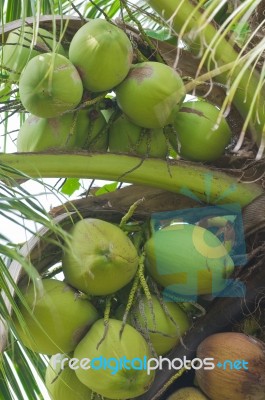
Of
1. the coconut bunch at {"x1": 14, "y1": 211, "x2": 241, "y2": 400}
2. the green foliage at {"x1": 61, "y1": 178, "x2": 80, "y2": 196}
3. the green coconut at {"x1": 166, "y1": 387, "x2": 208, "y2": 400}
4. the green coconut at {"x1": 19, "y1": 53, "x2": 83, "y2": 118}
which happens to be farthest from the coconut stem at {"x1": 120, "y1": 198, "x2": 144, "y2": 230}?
the green foliage at {"x1": 61, "y1": 178, "x2": 80, "y2": 196}

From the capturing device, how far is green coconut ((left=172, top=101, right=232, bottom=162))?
1.70 m

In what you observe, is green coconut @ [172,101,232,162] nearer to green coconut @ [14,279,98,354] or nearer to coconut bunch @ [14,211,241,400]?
coconut bunch @ [14,211,241,400]

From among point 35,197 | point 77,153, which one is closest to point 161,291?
point 77,153

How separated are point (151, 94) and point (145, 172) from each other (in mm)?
171

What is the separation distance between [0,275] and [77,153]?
0.40 meters

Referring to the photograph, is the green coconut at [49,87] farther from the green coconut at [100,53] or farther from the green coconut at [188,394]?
the green coconut at [188,394]

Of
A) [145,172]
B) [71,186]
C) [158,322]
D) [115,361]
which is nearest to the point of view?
[115,361]

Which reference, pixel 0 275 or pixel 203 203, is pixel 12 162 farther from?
pixel 203 203

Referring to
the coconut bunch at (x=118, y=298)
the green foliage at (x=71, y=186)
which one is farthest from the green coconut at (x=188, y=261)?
the green foliage at (x=71, y=186)

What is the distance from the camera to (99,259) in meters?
1.44

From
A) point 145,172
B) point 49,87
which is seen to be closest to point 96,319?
point 145,172

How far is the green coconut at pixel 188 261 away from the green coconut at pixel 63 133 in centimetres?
28

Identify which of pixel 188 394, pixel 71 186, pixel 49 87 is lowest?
pixel 188 394

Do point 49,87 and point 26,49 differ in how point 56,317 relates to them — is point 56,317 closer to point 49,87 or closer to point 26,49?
point 49,87
